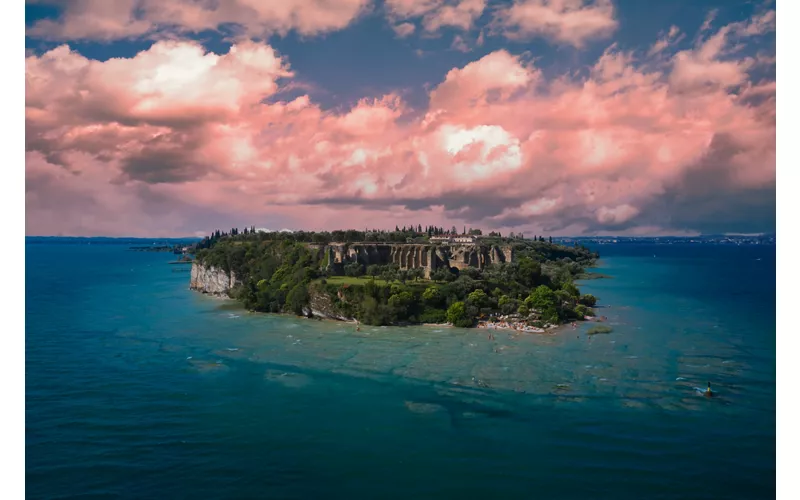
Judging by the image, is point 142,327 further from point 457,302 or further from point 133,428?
point 457,302

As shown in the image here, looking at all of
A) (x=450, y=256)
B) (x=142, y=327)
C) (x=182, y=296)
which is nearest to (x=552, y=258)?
(x=450, y=256)

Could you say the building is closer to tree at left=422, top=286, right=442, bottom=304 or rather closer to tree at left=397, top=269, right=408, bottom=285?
tree at left=397, top=269, right=408, bottom=285

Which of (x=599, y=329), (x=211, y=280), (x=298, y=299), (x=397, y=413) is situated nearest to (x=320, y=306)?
(x=298, y=299)

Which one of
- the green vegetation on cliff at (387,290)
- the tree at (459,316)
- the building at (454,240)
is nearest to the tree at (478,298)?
the green vegetation on cliff at (387,290)

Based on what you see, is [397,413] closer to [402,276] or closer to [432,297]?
[432,297]

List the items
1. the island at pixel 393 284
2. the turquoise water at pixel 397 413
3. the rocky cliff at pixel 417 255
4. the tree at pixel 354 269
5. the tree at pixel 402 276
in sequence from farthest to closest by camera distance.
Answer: the rocky cliff at pixel 417 255, the tree at pixel 354 269, the tree at pixel 402 276, the island at pixel 393 284, the turquoise water at pixel 397 413

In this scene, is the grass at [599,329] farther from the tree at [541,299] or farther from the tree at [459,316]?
the tree at [459,316]
